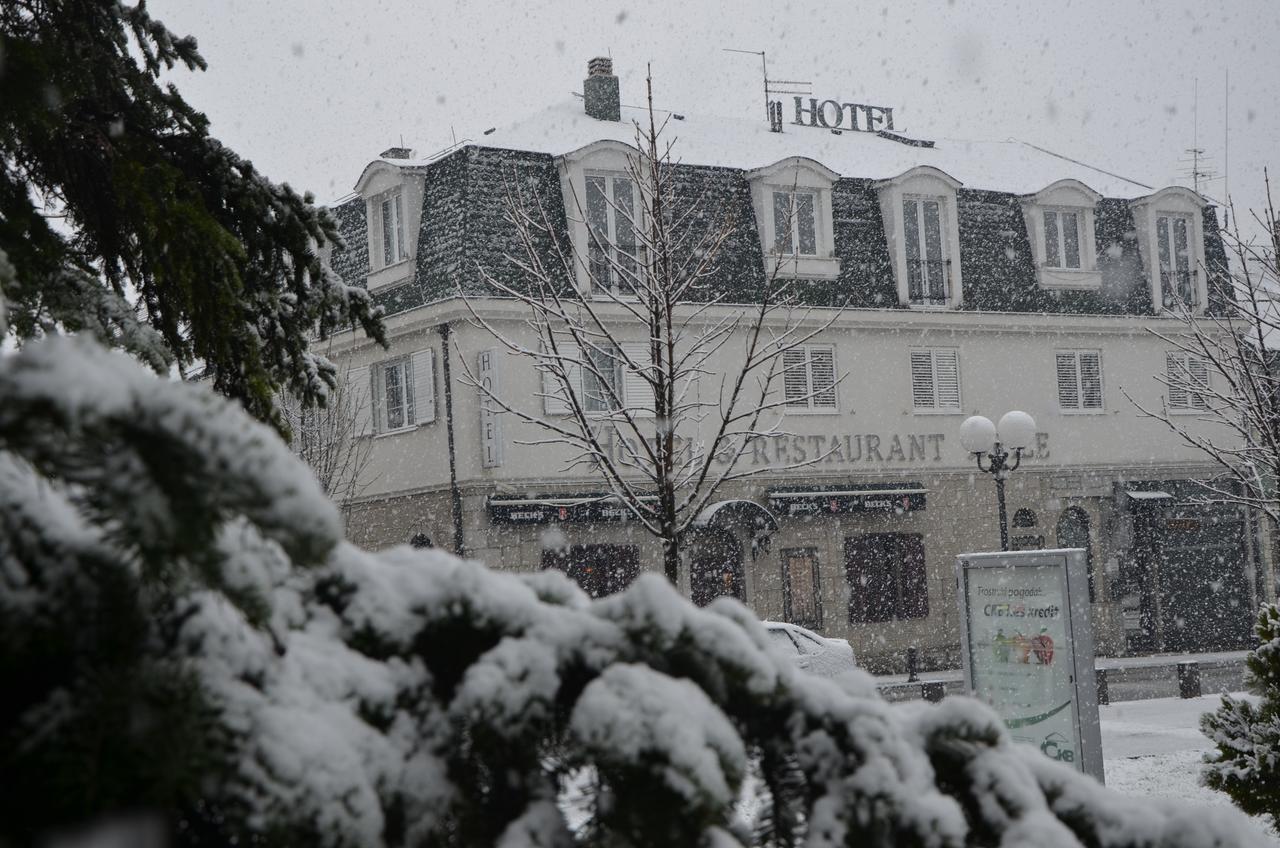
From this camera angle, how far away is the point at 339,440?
2344 centimetres

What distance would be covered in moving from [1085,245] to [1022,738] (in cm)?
2102

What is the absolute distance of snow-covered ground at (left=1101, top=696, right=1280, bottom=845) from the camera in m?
10.6

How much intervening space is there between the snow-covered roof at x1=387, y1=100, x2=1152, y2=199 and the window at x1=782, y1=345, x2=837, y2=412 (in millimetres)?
4068

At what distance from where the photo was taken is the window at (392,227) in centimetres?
2539

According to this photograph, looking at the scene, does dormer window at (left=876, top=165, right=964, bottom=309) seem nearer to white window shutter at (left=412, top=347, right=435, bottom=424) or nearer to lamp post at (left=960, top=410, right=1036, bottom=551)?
white window shutter at (left=412, top=347, right=435, bottom=424)

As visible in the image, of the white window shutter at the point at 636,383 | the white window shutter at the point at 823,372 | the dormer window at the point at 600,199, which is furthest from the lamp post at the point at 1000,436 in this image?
the white window shutter at the point at 823,372

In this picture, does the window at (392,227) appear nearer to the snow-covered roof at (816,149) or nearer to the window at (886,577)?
the snow-covered roof at (816,149)

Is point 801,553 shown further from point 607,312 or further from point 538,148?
point 538,148

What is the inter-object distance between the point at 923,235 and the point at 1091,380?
220 inches

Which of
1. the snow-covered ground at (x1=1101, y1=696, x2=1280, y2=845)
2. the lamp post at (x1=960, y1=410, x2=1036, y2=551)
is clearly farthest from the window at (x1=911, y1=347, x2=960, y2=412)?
the lamp post at (x1=960, y1=410, x2=1036, y2=551)

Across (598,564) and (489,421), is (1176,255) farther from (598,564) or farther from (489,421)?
(489,421)

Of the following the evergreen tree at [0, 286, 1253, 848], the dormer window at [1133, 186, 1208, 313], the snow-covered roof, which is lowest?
the evergreen tree at [0, 286, 1253, 848]

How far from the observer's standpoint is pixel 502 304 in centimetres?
2333

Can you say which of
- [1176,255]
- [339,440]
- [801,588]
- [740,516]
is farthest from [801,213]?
[339,440]
